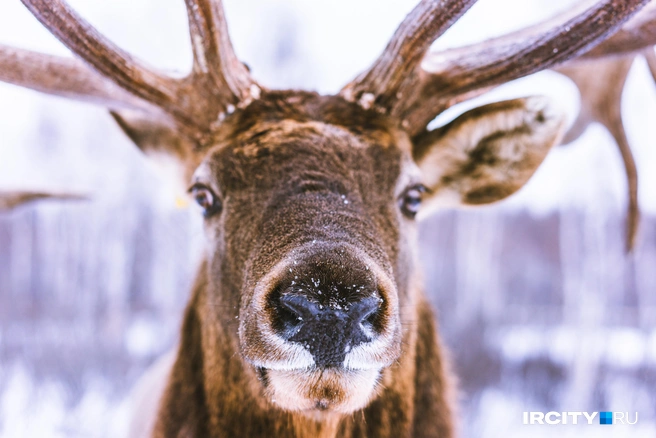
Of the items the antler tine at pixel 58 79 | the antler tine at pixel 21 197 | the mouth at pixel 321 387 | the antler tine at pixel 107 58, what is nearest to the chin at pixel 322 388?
the mouth at pixel 321 387

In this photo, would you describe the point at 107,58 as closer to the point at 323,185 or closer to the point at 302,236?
the point at 323,185

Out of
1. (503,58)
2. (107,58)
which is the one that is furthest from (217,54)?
(503,58)

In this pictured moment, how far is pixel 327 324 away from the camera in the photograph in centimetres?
179

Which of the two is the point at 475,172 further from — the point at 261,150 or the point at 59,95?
the point at 59,95

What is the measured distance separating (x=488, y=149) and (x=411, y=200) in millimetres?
642

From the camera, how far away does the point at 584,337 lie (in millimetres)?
12102

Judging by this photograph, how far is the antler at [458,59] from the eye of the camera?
2.57m

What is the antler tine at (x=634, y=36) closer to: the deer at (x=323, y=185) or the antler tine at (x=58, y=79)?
the deer at (x=323, y=185)

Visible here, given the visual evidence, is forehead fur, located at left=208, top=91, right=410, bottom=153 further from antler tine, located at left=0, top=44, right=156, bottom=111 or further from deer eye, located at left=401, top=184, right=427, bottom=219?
antler tine, located at left=0, top=44, right=156, bottom=111

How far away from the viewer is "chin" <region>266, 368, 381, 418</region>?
1905mm

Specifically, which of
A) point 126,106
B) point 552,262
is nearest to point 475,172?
point 126,106

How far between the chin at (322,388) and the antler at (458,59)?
1467 millimetres

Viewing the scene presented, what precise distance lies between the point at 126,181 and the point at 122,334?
4.09m

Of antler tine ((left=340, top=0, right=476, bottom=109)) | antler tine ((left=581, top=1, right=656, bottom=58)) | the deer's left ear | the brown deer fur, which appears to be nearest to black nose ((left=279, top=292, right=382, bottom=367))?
the brown deer fur
